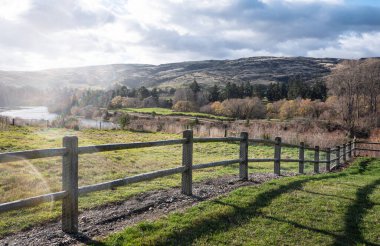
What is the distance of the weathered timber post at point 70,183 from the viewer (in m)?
5.60

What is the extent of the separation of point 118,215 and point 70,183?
4.98 feet

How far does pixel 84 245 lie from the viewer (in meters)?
5.20

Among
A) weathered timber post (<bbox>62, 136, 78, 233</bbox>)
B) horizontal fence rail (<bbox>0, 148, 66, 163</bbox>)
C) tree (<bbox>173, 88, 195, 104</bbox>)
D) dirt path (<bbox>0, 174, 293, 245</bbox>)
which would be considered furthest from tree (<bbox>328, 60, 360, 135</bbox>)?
tree (<bbox>173, 88, 195, 104</bbox>)

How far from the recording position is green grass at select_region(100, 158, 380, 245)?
5688 millimetres

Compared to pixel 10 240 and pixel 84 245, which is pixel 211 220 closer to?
pixel 84 245

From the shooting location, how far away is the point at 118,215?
22.5 feet

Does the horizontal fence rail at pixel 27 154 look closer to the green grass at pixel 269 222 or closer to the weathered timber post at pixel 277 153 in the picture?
the green grass at pixel 269 222

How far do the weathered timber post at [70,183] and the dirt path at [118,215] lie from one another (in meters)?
Answer: 0.19

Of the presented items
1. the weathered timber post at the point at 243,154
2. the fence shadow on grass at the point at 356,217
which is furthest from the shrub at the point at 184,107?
the fence shadow on grass at the point at 356,217

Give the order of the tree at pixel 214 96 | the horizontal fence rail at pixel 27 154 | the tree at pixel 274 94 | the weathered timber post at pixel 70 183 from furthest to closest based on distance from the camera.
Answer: the tree at pixel 214 96
the tree at pixel 274 94
the weathered timber post at pixel 70 183
the horizontal fence rail at pixel 27 154

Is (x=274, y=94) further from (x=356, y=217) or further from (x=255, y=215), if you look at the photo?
(x=255, y=215)

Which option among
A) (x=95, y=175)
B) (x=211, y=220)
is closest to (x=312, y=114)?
(x=95, y=175)

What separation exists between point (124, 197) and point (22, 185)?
3517 mm

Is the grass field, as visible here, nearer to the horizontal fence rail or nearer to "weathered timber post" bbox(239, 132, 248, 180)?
"weathered timber post" bbox(239, 132, 248, 180)
